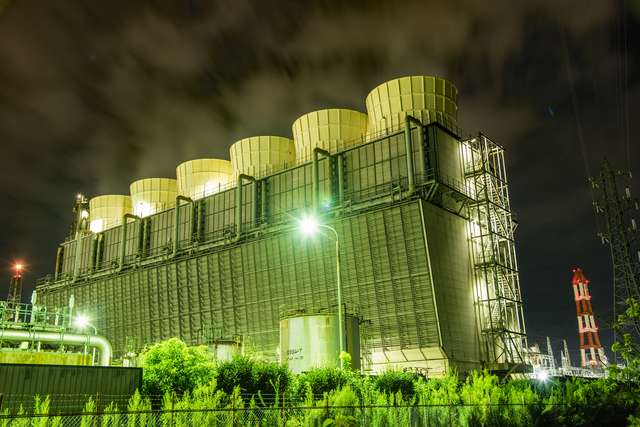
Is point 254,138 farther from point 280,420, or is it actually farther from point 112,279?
point 280,420

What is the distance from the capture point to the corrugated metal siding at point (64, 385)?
1717 centimetres

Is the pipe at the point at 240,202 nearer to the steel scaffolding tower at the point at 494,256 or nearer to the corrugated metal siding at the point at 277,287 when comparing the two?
the corrugated metal siding at the point at 277,287

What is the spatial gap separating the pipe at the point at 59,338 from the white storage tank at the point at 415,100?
32697 mm

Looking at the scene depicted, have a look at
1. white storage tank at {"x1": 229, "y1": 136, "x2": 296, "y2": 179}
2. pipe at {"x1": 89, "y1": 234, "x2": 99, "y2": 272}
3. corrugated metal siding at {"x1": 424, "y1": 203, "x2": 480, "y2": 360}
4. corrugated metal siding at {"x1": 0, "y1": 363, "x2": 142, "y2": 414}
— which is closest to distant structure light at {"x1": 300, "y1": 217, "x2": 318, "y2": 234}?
corrugated metal siding at {"x1": 0, "y1": 363, "x2": 142, "y2": 414}

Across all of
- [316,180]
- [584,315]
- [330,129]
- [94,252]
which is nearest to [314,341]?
[316,180]

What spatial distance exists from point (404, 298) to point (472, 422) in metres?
25.1

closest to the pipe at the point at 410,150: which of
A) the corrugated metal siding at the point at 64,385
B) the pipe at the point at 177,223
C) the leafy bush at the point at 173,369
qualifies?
the leafy bush at the point at 173,369

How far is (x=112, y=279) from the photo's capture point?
71500mm

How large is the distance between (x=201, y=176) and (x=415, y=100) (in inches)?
1379

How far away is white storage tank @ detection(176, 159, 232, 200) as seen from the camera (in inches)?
2864

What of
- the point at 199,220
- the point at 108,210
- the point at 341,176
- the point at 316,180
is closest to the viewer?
the point at 341,176

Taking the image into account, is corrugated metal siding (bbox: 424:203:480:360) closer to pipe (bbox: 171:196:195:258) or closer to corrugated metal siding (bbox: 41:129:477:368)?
corrugated metal siding (bbox: 41:129:477:368)

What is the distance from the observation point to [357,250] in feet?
151

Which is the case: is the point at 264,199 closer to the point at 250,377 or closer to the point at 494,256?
the point at 494,256
